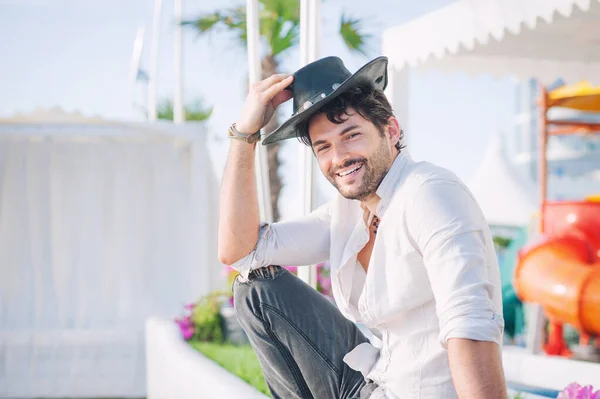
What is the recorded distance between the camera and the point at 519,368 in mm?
4359

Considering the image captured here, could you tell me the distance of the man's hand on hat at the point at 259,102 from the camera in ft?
8.15

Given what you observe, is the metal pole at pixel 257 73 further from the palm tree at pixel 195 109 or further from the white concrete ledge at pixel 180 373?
the palm tree at pixel 195 109

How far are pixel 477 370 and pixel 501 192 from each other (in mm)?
13873

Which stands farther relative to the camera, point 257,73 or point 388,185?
point 257,73

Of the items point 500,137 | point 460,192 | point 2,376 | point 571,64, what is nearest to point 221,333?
point 2,376

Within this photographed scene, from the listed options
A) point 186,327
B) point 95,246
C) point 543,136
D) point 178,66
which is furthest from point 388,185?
point 178,66

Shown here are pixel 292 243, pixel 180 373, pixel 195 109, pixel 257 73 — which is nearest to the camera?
pixel 292 243

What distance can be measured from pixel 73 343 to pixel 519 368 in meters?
4.79

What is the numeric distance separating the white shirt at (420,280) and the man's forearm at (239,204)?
30 cm

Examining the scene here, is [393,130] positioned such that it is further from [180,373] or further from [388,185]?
[180,373]

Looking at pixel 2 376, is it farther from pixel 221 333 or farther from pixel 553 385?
pixel 553 385

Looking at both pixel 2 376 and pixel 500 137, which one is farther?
pixel 500 137

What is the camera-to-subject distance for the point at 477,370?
1.66 meters

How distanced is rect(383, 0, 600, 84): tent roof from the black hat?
1.84m
